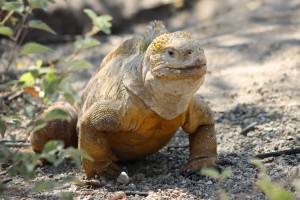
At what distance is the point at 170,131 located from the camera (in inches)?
230

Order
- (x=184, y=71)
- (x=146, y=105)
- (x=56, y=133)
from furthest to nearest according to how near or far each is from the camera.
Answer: (x=56, y=133) < (x=146, y=105) < (x=184, y=71)

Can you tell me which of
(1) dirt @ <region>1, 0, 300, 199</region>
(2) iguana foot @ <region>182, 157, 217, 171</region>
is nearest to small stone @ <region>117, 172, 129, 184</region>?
(1) dirt @ <region>1, 0, 300, 199</region>

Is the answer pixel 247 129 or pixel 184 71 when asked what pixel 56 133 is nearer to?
pixel 247 129

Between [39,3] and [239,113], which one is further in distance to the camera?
[239,113]

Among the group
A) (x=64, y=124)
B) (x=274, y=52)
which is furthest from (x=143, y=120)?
(x=274, y=52)

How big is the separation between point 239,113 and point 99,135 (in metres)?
2.23

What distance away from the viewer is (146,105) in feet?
18.2

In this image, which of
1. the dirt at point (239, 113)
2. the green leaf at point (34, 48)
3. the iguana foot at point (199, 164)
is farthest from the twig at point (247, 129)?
the green leaf at point (34, 48)

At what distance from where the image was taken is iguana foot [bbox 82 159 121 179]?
19.6 feet

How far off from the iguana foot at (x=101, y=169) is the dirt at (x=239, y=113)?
0.33ft

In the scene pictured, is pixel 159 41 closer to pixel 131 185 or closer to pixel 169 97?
pixel 169 97

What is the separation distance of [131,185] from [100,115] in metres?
0.61

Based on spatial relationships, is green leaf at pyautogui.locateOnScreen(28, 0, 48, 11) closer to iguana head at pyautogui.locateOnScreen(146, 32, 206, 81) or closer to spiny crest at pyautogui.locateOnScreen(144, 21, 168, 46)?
spiny crest at pyautogui.locateOnScreen(144, 21, 168, 46)

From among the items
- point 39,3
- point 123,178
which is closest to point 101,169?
point 123,178
